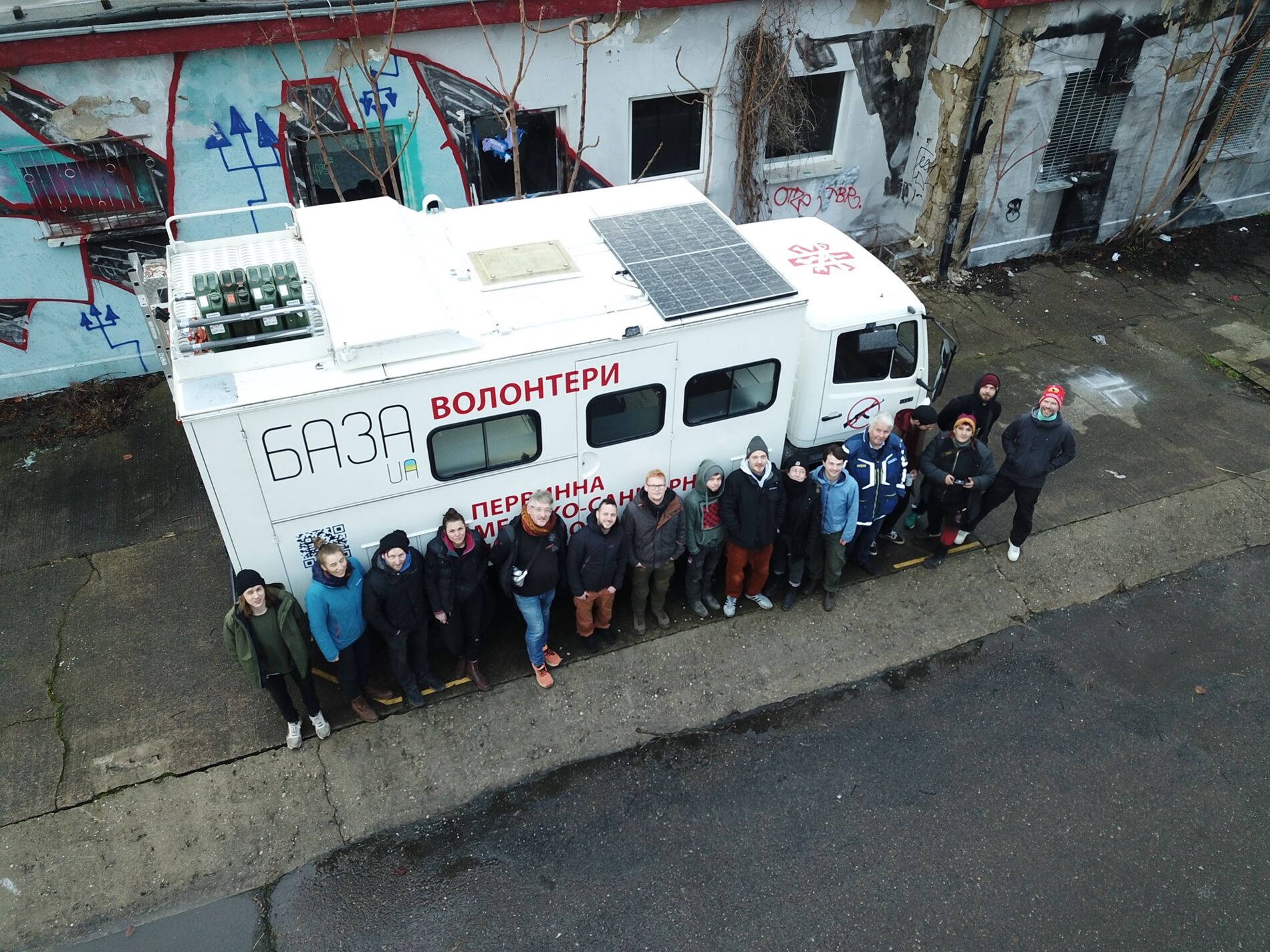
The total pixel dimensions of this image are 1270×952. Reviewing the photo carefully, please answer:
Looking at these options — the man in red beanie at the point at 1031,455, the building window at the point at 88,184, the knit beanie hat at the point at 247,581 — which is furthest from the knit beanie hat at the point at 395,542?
the building window at the point at 88,184

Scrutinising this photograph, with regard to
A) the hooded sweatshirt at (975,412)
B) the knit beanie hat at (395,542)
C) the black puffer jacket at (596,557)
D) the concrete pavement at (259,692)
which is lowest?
the concrete pavement at (259,692)

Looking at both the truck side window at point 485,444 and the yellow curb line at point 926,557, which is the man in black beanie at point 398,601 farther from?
the yellow curb line at point 926,557

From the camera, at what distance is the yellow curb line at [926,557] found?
25.3 feet

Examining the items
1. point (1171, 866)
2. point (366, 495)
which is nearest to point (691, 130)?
point (366, 495)

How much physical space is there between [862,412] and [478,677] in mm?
3705

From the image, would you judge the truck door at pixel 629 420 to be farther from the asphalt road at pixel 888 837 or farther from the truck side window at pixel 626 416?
the asphalt road at pixel 888 837

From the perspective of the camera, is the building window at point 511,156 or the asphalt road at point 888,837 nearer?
the asphalt road at point 888,837

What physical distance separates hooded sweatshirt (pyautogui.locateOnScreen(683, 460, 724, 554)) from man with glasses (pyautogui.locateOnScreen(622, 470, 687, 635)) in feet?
0.22

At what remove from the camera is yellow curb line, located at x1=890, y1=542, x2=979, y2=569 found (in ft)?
25.3

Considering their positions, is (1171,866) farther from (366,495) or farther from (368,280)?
(368,280)

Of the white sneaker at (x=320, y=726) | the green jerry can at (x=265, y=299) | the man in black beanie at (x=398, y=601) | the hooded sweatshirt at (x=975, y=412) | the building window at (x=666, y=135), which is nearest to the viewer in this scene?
the green jerry can at (x=265, y=299)

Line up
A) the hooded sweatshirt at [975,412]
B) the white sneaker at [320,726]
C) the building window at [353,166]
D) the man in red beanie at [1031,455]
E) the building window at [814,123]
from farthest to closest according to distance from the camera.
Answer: the building window at [814,123] < the building window at [353,166] < the hooded sweatshirt at [975,412] < the man in red beanie at [1031,455] < the white sneaker at [320,726]

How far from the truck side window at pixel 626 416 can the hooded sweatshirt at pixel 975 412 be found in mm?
2613

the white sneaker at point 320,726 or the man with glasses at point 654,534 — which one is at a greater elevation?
the man with glasses at point 654,534
